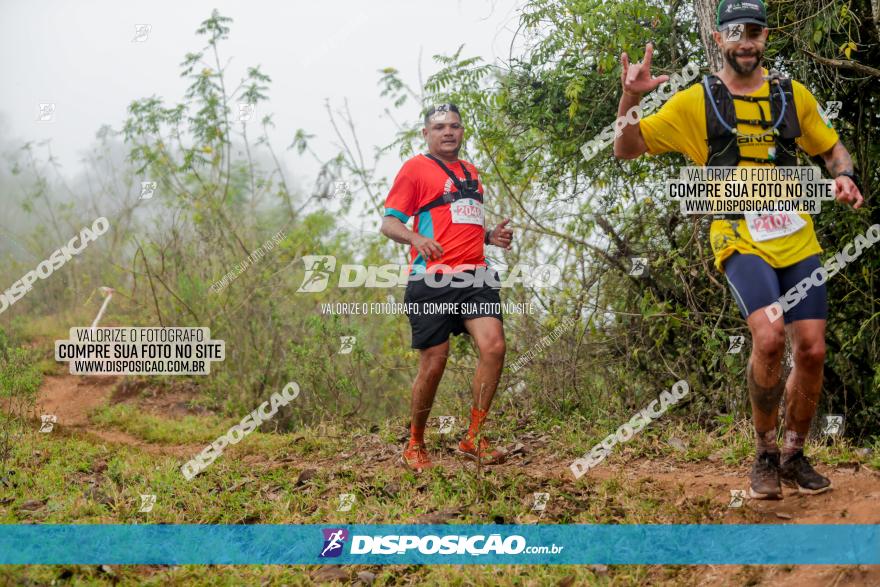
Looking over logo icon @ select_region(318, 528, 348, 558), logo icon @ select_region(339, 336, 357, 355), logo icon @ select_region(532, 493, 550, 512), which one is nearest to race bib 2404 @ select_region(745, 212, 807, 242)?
logo icon @ select_region(532, 493, 550, 512)

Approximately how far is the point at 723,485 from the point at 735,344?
201 cm

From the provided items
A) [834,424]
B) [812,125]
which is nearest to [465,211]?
[812,125]

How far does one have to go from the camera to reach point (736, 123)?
441cm

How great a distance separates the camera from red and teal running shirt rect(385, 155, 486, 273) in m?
5.84

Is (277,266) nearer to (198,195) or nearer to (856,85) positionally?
(198,195)

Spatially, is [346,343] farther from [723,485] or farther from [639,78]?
[639,78]

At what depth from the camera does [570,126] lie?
24.0 ft

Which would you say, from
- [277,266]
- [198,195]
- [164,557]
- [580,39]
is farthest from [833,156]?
[198,195]

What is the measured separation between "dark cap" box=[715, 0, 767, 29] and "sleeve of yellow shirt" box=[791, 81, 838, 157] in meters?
0.41

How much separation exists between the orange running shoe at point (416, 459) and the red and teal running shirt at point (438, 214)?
123 centimetres

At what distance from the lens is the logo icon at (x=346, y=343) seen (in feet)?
28.0

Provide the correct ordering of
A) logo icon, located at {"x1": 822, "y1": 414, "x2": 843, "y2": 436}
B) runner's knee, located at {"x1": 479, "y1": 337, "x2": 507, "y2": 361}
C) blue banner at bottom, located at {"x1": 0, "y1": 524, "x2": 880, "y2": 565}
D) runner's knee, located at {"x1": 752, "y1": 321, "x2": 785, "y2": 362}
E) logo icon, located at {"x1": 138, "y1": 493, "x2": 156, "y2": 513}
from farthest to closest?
logo icon, located at {"x1": 822, "y1": 414, "x2": 843, "y2": 436} → runner's knee, located at {"x1": 479, "y1": 337, "x2": 507, "y2": 361} → logo icon, located at {"x1": 138, "y1": 493, "x2": 156, "y2": 513} → runner's knee, located at {"x1": 752, "y1": 321, "x2": 785, "y2": 362} → blue banner at bottom, located at {"x1": 0, "y1": 524, "x2": 880, "y2": 565}

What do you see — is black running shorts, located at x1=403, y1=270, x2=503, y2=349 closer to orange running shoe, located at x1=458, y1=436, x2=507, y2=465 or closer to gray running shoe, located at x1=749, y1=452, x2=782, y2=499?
orange running shoe, located at x1=458, y1=436, x2=507, y2=465

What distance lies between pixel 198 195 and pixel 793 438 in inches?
313
